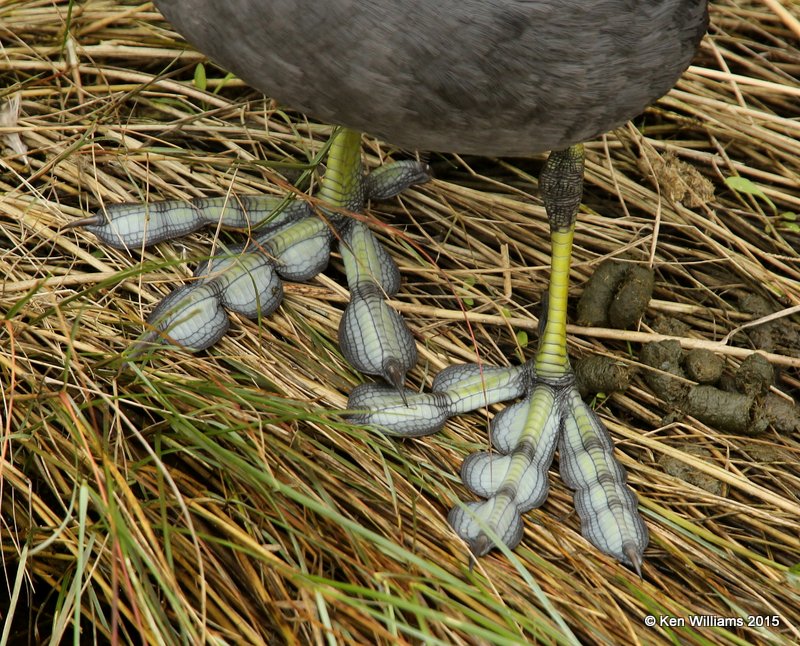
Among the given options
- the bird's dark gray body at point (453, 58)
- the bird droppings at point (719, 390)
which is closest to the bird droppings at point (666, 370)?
the bird droppings at point (719, 390)

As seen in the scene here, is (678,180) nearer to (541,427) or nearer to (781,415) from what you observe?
(781,415)

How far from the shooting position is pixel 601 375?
6.41ft

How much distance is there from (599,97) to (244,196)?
3.11ft

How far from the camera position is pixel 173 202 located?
200 cm

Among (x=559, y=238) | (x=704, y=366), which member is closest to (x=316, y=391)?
(x=559, y=238)

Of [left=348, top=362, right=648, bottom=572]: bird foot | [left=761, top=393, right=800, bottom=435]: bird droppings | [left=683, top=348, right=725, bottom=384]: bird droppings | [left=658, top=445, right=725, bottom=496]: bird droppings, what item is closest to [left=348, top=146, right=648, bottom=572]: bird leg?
[left=348, top=362, right=648, bottom=572]: bird foot

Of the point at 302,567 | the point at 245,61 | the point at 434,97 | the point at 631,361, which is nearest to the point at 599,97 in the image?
the point at 434,97

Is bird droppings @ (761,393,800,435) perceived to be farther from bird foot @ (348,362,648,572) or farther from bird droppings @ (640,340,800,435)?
bird foot @ (348,362,648,572)

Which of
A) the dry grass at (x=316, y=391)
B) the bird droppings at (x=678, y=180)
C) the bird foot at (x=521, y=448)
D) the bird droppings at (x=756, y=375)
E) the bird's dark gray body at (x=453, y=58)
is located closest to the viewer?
the bird's dark gray body at (x=453, y=58)

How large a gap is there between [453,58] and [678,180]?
1.17 metres

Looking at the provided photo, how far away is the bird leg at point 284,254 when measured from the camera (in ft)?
6.07

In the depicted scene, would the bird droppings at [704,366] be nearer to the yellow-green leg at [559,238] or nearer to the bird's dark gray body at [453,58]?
the yellow-green leg at [559,238]

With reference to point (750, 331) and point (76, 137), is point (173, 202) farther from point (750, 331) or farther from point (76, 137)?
point (750, 331)

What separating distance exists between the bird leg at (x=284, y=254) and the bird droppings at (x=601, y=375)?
1.26ft
